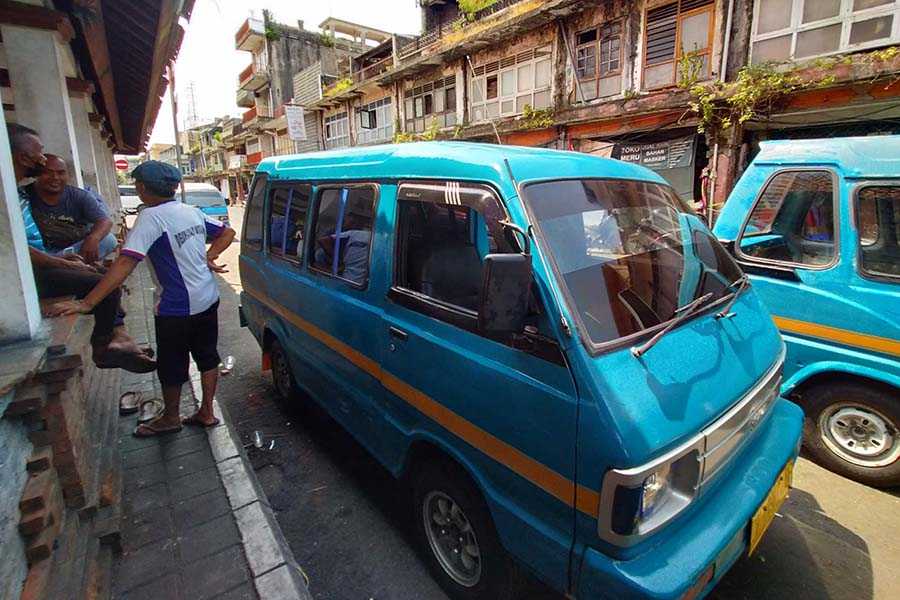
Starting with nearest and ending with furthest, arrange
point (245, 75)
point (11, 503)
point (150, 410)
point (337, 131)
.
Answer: point (11, 503) < point (150, 410) < point (337, 131) < point (245, 75)

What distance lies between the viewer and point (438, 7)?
21.4 meters

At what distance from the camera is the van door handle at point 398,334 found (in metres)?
2.32

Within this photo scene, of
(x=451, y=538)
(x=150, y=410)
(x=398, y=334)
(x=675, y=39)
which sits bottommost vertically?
(x=451, y=538)

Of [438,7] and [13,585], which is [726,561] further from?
[438,7]

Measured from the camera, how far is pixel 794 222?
141 inches

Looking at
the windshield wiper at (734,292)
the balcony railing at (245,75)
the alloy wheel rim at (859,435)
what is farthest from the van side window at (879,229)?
the balcony railing at (245,75)

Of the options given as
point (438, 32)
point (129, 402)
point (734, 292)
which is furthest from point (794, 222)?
point (438, 32)

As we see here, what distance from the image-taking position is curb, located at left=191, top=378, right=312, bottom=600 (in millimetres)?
2111

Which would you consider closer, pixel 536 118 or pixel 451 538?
pixel 451 538

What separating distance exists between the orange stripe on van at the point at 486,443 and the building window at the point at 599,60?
12890 millimetres

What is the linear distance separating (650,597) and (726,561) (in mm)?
567

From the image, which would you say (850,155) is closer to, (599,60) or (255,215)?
(255,215)

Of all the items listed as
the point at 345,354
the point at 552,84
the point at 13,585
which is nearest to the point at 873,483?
the point at 345,354

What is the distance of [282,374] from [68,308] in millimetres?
2164
